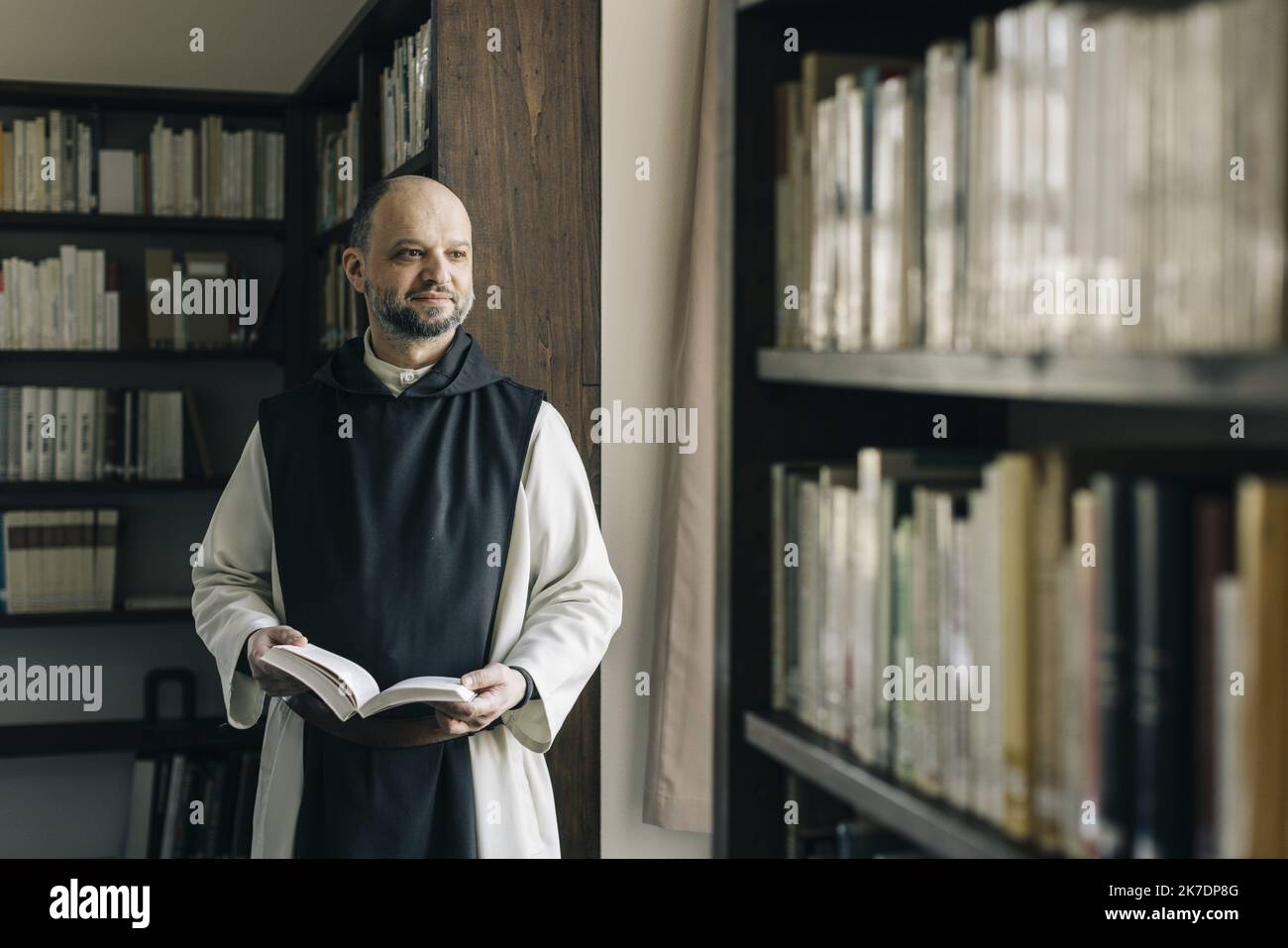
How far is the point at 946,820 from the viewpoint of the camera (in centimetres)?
86

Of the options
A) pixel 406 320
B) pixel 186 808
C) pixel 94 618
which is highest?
pixel 406 320

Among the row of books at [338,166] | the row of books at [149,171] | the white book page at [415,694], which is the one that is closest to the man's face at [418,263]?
the white book page at [415,694]

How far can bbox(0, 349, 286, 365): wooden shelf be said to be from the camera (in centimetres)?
346

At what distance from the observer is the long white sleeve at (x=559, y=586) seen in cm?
182

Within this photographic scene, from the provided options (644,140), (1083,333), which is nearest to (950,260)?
(1083,333)

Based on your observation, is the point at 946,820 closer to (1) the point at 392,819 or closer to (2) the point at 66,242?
(1) the point at 392,819

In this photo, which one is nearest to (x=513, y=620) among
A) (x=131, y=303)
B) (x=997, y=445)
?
(x=997, y=445)

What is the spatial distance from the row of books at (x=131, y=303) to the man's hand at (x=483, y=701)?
2.27 m

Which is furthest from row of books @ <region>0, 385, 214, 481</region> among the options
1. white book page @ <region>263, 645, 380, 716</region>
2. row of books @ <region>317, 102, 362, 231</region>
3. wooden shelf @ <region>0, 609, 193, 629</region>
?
white book page @ <region>263, 645, 380, 716</region>

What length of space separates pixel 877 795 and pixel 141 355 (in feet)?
10.3

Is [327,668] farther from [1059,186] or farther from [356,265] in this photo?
[1059,186]

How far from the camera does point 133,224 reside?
3.56 m

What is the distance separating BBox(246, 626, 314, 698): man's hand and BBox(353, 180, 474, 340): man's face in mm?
502

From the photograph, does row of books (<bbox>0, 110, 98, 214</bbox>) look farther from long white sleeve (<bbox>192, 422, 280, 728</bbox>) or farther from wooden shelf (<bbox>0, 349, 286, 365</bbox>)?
long white sleeve (<bbox>192, 422, 280, 728</bbox>)
